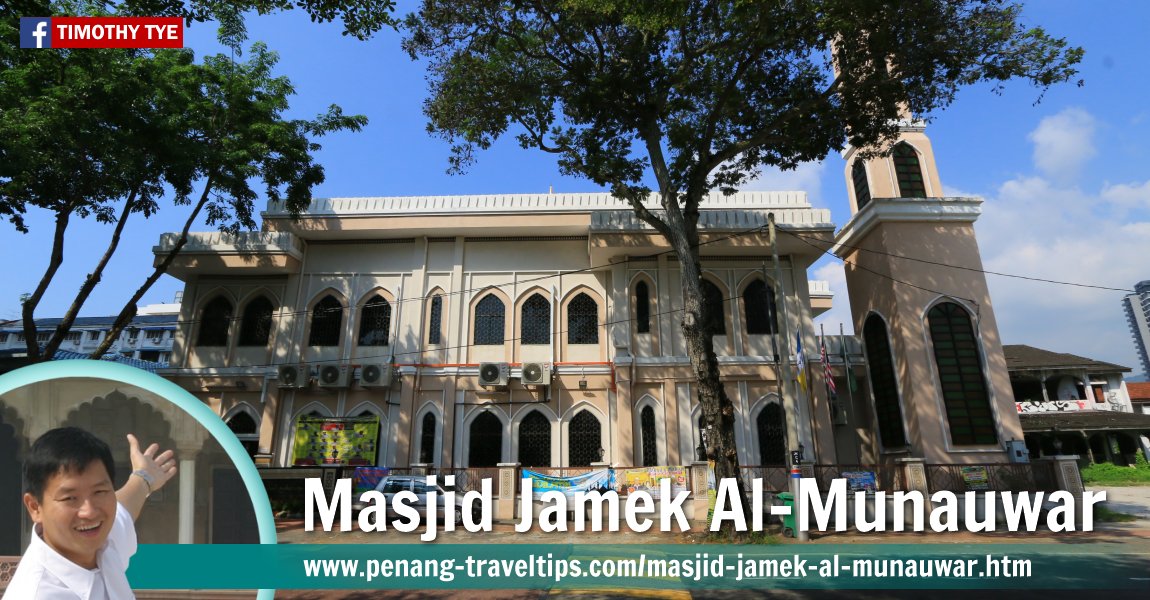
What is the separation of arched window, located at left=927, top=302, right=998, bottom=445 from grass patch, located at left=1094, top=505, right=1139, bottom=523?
7.55 ft

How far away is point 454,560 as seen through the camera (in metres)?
4.60

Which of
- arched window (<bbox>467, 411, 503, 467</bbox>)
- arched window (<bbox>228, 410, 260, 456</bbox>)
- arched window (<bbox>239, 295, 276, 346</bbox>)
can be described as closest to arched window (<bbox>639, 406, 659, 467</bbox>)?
arched window (<bbox>467, 411, 503, 467</bbox>)

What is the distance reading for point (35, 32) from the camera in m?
8.51

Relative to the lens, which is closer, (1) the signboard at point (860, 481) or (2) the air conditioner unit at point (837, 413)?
(1) the signboard at point (860, 481)

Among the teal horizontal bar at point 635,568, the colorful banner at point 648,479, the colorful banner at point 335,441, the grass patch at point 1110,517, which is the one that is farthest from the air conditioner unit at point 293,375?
the grass patch at point 1110,517

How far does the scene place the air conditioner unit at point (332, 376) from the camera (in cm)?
1630

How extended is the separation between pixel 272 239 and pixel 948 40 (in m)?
17.3

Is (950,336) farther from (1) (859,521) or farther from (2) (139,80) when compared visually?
(2) (139,80)

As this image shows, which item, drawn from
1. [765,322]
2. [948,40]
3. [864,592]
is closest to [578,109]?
[948,40]

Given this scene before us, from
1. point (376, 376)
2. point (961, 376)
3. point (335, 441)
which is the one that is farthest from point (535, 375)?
point (961, 376)

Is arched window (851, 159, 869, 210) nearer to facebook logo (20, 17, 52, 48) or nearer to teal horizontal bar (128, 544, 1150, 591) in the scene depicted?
teal horizontal bar (128, 544, 1150, 591)

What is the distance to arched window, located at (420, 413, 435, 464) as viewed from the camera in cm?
1626

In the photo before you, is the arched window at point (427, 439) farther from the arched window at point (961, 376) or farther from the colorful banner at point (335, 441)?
the arched window at point (961, 376)

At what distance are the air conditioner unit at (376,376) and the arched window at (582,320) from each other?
522cm
